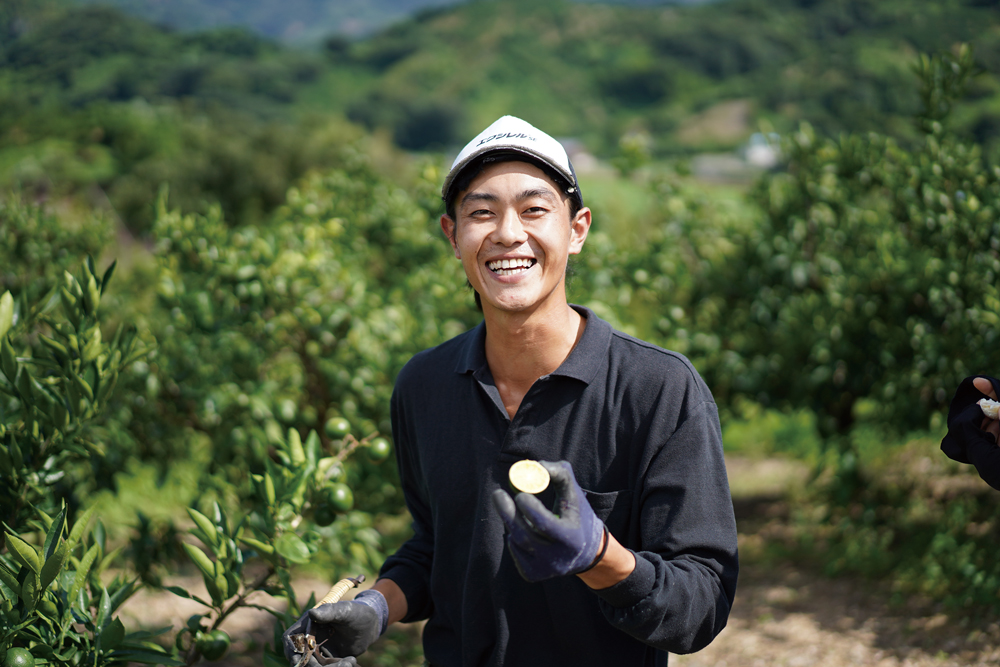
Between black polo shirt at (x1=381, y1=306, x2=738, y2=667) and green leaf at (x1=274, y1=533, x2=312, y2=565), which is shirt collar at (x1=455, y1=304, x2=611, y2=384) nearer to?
black polo shirt at (x1=381, y1=306, x2=738, y2=667)

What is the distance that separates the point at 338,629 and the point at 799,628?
114 inches

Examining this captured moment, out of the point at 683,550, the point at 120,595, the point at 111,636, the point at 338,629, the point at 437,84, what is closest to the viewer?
the point at 683,550

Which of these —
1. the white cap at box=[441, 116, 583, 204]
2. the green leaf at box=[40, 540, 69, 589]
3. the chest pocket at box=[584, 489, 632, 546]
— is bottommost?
the green leaf at box=[40, 540, 69, 589]

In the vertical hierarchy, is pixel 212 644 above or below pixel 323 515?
below

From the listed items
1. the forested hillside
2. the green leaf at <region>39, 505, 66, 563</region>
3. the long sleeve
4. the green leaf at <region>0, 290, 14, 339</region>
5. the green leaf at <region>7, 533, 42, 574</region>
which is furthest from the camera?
the forested hillside

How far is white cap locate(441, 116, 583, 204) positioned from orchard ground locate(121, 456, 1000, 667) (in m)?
2.38

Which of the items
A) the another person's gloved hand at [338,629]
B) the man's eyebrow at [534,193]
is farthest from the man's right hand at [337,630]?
the man's eyebrow at [534,193]

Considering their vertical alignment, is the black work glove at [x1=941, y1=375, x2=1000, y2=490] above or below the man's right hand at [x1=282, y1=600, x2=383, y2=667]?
above

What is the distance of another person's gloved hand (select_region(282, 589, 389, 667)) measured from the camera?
149 centimetres

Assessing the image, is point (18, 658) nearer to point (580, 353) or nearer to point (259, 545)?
point (259, 545)

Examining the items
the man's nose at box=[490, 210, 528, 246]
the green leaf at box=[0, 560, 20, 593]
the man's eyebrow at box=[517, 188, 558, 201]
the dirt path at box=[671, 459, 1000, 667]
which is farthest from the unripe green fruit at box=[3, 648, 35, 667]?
the dirt path at box=[671, 459, 1000, 667]

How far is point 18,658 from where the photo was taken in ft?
4.85

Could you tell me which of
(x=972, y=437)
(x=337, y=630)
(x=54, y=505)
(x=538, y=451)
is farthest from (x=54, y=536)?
(x=972, y=437)

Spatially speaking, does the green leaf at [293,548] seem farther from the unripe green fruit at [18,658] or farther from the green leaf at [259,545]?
the unripe green fruit at [18,658]
